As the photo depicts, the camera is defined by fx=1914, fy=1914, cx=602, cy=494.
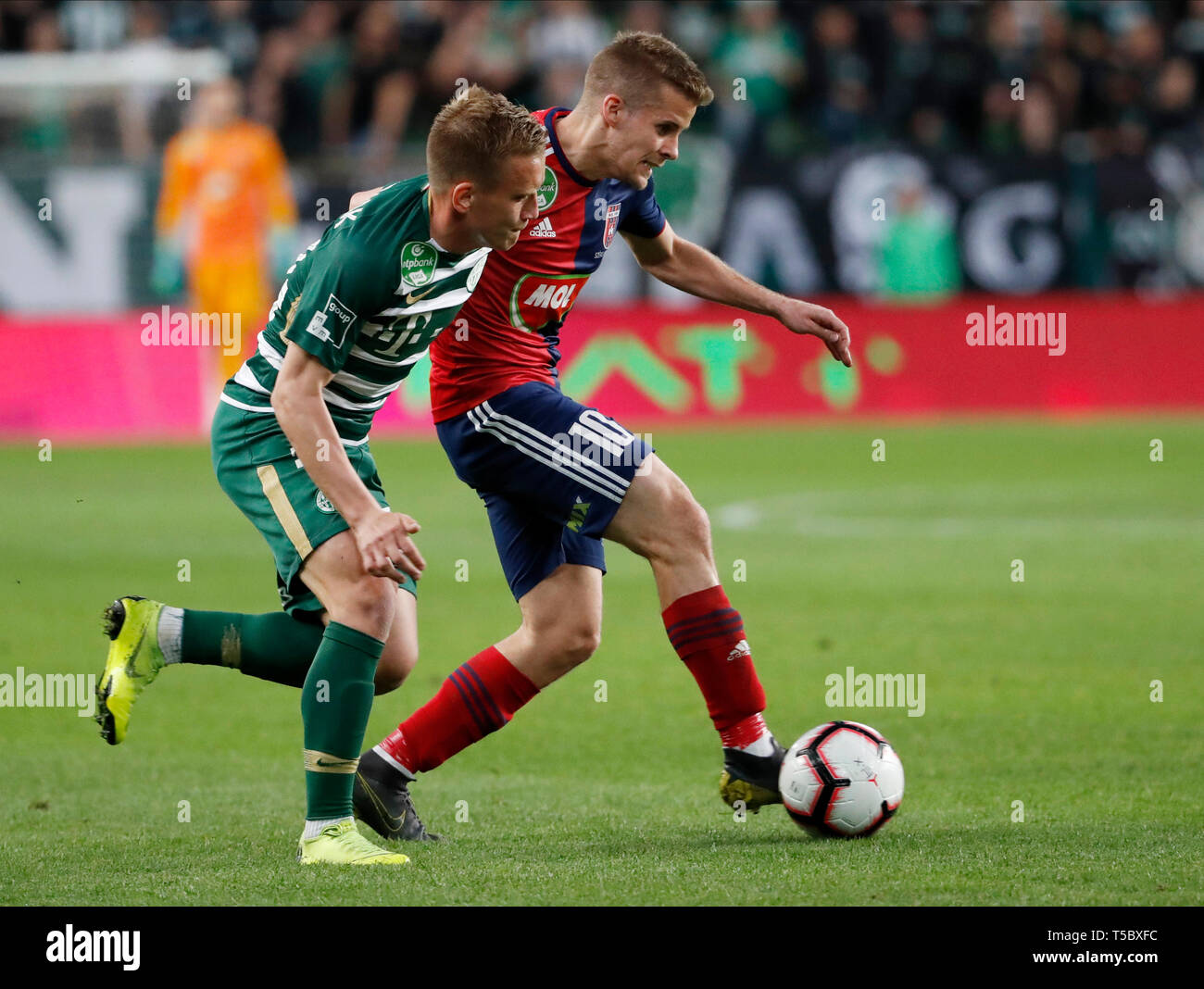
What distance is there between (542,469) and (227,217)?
1214 centimetres

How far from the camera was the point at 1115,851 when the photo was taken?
4.72 m

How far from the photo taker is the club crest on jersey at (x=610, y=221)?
561 cm

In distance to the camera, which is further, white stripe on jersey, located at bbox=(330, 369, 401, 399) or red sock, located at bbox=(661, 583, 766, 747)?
red sock, located at bbox=(661, 583, 766, 747)

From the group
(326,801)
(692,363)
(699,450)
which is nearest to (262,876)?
(326,801)

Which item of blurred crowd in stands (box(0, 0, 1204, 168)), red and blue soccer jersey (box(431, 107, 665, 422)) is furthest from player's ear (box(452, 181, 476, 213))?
blurred crowd in stands (box(0, 0, 1204, 168))

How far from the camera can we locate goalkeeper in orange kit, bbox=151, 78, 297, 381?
54.2 ft

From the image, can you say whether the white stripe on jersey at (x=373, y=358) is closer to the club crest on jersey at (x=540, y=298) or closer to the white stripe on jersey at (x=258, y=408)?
the white stripe on jersey at (x=258, y=408)

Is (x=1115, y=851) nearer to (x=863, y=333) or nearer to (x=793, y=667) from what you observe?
(x=793, y=667)

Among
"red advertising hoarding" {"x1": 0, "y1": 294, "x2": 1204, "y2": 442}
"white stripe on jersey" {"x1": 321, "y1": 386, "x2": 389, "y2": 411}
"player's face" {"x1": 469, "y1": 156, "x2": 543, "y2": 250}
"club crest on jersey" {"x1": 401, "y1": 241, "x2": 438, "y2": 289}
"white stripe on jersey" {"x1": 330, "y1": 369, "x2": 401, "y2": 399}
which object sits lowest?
"white stripe on jersey" {"x1": 321, "y1": 386, "x2": 389, "y2": 411}

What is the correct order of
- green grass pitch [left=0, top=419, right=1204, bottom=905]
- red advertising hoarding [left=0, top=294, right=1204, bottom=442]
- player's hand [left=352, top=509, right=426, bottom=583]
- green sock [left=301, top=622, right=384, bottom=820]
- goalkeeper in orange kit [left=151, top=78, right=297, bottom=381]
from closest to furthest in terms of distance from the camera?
player's hand [left=352, top=509, right=426, bottom=583] → green grass pitch [left=0, top=419, right=1204, bottom=905] → green sock [left=301, top=622, right=384, bottom=820] → goalkeeper in orange kit [left=151, top=78, right=297, bottom=381] → red advertising hoarding [left=0, top=294, right=1204, bottom=442]

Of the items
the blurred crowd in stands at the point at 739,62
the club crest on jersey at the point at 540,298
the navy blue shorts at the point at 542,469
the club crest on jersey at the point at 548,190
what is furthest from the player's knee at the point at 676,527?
the blurred crowd in stands at the point at 739,62

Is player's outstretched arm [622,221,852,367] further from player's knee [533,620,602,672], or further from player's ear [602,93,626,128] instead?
player's knee [533,620,602,672]

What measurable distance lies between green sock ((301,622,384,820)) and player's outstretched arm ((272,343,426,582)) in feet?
1.13

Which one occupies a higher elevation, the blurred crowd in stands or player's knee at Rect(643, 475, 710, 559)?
the blurred crowd in stands
